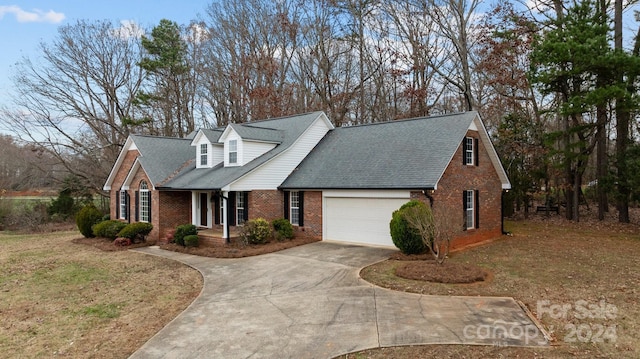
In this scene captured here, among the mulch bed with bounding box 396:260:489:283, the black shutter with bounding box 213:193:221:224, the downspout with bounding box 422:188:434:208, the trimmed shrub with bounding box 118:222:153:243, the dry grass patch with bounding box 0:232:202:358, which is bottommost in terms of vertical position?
the dry grass patch with bounding box 0:232:202:358

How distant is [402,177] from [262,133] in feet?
25.3

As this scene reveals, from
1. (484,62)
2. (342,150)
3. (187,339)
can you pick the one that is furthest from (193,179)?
(484,62)

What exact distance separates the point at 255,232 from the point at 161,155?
8.57 m

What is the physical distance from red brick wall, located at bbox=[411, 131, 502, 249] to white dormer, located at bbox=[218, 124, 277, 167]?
25.9 ft

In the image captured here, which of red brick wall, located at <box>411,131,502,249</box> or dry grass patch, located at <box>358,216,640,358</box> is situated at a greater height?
red brick wall, located at <box>411,131,502,249</box>

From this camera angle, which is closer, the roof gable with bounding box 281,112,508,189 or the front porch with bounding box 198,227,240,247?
the roof gable with bounding box 281,112,508,189

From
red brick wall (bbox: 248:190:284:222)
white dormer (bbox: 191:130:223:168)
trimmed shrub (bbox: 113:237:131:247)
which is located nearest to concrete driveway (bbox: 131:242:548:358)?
red brick wall (bbox: 248:190:284:222)

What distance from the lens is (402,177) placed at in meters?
14.8

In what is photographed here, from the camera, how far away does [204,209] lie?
19406 mm

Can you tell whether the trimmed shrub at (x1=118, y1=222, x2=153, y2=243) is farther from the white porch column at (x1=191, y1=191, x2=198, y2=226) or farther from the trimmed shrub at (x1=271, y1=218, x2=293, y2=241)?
the trimmed shrub at (x1=271, y1=218, x2=293, y2=241)

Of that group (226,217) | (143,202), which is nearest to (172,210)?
(143,202)

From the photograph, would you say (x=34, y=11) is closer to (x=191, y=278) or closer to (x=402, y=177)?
(x=191, y=278)

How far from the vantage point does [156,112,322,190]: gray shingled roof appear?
55.8 ft

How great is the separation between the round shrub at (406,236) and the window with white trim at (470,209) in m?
4.32
